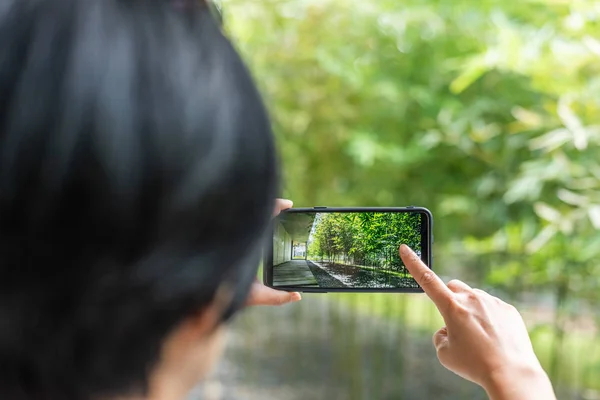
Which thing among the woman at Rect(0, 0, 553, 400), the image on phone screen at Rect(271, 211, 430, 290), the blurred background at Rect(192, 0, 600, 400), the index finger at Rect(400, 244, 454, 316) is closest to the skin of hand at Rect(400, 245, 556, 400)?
the index finger at Rect(400, 244, 454, 316)

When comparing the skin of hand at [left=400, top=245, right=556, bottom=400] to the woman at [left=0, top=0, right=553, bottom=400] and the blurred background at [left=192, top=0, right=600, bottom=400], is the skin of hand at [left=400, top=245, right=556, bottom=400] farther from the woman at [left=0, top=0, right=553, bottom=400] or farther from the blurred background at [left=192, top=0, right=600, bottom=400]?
the blurred background at [left=192, top=0, right=600, bottom=400]

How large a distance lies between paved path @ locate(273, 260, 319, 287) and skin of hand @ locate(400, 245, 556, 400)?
5.3 inches

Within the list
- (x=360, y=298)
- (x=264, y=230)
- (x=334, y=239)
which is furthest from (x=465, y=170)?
(x=264, y=230)

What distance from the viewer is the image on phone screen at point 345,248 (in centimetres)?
55

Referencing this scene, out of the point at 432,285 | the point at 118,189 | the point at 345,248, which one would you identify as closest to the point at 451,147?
the point at 345,248

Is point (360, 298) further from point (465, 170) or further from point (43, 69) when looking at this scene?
point (43, 69)

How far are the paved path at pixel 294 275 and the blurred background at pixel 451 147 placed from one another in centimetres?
74

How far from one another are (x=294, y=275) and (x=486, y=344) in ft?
0.66

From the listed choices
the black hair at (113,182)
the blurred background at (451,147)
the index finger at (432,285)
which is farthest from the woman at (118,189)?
the blurred background at (451,147)

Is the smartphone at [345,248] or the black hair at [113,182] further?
the smartphone at [345,248]

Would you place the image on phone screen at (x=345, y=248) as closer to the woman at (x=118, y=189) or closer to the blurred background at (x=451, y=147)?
the woman at (x=118, y=189)

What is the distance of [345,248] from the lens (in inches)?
23.1

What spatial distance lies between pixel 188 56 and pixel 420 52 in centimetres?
144

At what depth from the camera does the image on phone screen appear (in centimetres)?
55
